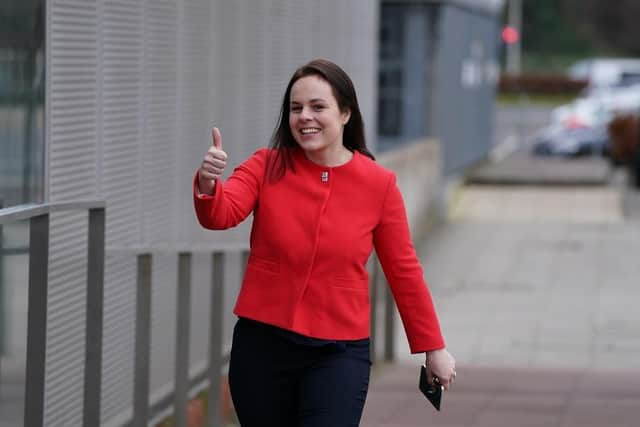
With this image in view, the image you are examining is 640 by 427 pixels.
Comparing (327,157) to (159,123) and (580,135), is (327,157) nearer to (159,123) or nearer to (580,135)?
(159,123)

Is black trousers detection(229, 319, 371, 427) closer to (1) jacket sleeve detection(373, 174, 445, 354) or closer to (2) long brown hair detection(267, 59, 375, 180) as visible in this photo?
(1) jacket sleeve detection(373, 174, 445, 354)

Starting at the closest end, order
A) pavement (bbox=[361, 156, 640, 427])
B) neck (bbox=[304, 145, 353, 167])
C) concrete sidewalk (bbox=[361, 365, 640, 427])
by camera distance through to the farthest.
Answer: neck (bbox=[304, 145, 353, 167])
concrete sidewalk (bbox=[361, 365, 640, 427])
pavement (bbox=[361, 156, 640, 427])

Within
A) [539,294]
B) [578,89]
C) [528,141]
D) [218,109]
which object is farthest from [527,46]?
[218,109]

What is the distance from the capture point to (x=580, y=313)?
12.1m

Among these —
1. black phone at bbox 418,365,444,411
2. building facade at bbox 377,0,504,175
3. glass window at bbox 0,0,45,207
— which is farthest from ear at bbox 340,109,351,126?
building facade at bbox 377,0,504,175

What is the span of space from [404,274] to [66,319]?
171 cm

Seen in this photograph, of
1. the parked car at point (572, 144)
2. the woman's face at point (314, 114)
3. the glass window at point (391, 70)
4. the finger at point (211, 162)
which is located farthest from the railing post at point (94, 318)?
the parked car at point (572, 144)

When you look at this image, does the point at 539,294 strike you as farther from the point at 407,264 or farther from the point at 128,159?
the point at 407,264

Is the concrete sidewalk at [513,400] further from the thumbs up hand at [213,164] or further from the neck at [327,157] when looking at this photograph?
the thumbs up hand at [213,164]

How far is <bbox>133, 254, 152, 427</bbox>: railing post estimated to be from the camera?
571 centimetres

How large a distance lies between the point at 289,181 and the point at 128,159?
2496mm

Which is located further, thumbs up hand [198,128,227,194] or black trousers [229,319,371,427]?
black trousers [229,319,371,427]

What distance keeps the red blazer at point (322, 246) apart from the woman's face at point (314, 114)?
9cm

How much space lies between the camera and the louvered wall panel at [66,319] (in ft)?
17.1
